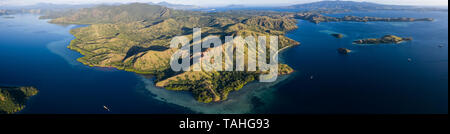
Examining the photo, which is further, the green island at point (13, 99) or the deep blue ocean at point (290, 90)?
the green island at point (13, 99)

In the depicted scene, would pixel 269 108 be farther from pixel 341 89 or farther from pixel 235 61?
pixel 235 61

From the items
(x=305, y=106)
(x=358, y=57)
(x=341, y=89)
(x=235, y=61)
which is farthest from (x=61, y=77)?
(x=358, y=57)

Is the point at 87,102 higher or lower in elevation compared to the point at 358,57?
lower

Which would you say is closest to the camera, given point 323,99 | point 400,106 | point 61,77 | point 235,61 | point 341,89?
point 400,106

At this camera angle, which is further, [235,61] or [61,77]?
[235,61]

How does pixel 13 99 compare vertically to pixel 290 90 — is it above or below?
above

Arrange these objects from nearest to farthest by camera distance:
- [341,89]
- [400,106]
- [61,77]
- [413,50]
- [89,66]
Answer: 1. [400,106]
2. [341,89]
3. [61,77]
4. [89,66]
5. [413,50]

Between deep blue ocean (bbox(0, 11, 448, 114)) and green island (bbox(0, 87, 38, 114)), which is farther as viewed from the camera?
green island (bbox(0, 87, 38, 114))

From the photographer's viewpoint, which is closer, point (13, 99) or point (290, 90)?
point (13, 99)
